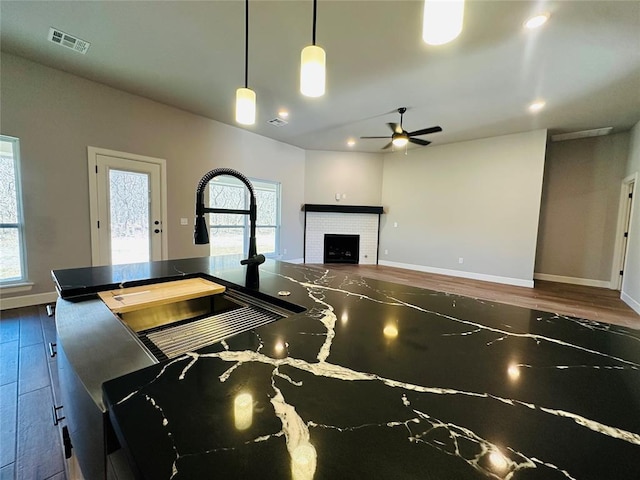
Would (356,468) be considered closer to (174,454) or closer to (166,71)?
(174,454)

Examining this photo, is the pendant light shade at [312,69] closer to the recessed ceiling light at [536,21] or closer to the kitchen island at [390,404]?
the kitchen island at [390,404]

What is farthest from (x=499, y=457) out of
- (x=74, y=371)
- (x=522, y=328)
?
(x=74, y=371)

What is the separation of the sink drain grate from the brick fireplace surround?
18.5 feet

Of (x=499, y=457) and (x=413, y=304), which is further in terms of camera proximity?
(x=413, y=304)

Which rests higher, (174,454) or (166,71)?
(166,71)

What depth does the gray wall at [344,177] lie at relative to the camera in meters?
6.71

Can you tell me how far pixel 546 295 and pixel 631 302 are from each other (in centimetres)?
100

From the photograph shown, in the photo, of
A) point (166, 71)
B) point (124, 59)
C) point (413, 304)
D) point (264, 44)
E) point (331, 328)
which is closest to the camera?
point (331, 328)

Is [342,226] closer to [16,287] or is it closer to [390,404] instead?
[16,287]

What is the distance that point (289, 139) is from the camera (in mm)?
5832

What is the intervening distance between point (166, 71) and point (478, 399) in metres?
4.14

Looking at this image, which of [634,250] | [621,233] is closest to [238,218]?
[634,250]

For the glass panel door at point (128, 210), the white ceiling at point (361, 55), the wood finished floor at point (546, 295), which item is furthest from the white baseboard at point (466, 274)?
the glass panel door at point (128, 210)

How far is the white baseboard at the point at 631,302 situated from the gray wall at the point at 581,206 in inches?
40.5
